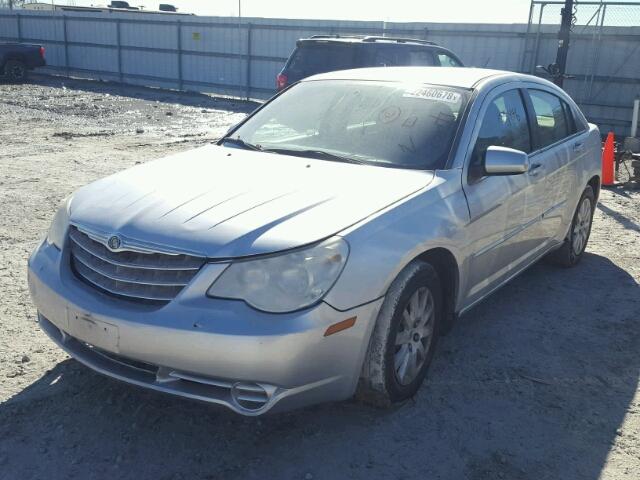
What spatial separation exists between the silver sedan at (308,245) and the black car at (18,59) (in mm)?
19755

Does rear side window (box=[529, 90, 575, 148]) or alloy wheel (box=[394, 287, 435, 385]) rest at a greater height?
rear side window (box=[529, 90, 575, 148])

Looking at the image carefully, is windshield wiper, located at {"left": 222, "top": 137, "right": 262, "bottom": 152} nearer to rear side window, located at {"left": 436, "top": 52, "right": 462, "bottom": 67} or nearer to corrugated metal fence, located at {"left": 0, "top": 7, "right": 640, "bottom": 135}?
rear side window, located at {"left": 436, "top": 52, "right": 462, "bottom": 67}

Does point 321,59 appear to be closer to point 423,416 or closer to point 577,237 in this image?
point 577,237

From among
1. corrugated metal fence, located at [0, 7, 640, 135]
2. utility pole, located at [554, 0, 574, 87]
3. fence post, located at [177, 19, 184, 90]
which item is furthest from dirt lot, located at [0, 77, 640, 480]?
fence post, located at [177, 19, 184, 90]

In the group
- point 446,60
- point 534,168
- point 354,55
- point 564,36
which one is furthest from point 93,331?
point 564,36

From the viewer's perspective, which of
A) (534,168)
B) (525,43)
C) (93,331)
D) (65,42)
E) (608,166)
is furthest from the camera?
(65,42)


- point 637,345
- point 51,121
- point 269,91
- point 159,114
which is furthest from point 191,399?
point 269,91

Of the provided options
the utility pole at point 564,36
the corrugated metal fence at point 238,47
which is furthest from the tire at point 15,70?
the utility pole at point 564,36

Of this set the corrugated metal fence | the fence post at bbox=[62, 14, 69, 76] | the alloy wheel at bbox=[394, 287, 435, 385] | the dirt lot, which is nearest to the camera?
the dirt lot

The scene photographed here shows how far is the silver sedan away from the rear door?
0.05ft

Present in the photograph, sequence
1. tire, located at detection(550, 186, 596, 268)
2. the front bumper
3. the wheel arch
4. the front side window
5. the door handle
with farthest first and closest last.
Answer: tire, located at detection(550, 186, 596, 268) < the door handle < the front side window < the wheel arch < the front bumper

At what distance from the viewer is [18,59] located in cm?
2169

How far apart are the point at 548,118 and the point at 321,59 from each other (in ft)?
22.8

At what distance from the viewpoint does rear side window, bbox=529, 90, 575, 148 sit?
4.89 m
